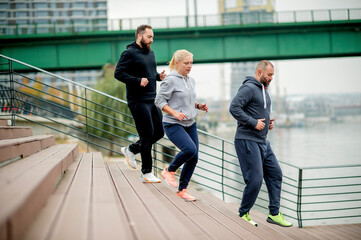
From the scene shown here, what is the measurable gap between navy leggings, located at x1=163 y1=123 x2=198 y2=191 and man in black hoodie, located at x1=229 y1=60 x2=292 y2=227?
0.51m

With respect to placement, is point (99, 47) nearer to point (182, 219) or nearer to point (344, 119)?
point (182, 219)

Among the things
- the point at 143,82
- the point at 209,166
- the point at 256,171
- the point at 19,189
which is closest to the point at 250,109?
the point at 256,171

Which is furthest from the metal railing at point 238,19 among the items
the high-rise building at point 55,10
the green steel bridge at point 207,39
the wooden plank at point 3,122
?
the high-rise building at point 55,10

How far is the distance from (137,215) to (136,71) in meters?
2.18

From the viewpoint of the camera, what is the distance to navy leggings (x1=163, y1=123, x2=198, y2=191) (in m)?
4.07

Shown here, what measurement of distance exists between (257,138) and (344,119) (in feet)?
527

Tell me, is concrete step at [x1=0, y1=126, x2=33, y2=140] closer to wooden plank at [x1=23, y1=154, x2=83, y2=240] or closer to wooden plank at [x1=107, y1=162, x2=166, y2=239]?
wooden plank at [x1=107, y1=162, x2=166, y2=239]

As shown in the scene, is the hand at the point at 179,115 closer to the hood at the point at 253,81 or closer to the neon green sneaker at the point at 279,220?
the hood at the point at 253,81

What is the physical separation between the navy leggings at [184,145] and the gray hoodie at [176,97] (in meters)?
0.08

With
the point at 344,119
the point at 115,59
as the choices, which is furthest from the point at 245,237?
the point at 344,119

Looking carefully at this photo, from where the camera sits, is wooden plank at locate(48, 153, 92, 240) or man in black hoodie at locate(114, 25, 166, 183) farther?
man in black hoodie at locate(114, 25, 166, 183)

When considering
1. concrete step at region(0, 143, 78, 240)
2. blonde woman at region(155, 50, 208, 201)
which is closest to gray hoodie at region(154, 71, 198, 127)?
blonde woman at region(155, 50, 208, 201)

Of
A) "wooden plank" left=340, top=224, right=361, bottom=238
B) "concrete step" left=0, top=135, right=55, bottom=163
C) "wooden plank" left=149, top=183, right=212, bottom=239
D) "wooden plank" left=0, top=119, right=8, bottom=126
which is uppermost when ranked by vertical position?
"wooden plank" left=0, top=119, right=8, bottom=126

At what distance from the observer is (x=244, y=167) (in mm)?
4129
